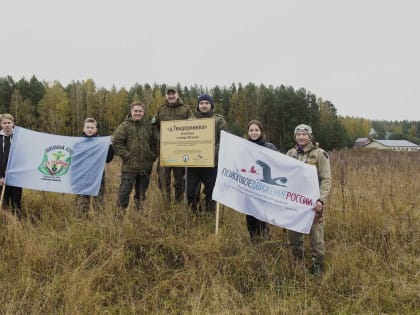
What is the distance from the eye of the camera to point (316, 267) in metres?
3.80

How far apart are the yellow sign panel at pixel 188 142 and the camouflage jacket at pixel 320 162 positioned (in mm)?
1385

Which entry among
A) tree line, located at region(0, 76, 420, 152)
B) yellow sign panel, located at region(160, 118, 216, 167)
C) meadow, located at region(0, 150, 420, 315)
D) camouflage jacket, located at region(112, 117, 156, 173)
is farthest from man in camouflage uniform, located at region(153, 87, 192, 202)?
tree line, located at region(0, 76, 420, 152)

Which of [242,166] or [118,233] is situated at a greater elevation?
[242,166]

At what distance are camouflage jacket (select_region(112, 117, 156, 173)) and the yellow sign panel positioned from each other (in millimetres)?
314

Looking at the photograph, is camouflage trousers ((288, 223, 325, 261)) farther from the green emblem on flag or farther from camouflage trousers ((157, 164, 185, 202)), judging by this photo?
the green emblem on flag

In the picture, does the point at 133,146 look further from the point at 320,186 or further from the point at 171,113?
the point at 320,186

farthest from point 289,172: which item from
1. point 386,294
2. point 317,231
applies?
point 386,294

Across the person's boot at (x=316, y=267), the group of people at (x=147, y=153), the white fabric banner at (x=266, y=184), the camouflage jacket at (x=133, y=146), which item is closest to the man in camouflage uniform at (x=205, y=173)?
the group of people at (x=147, y=153)

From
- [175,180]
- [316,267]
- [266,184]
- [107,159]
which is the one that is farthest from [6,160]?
[316,267]

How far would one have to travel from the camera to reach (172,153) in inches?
196

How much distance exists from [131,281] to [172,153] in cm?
214

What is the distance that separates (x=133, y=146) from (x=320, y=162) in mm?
2987

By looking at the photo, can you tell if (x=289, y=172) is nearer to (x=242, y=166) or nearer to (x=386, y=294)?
(x=242, y=166)

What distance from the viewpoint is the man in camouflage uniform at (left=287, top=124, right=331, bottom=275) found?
12.6ft
